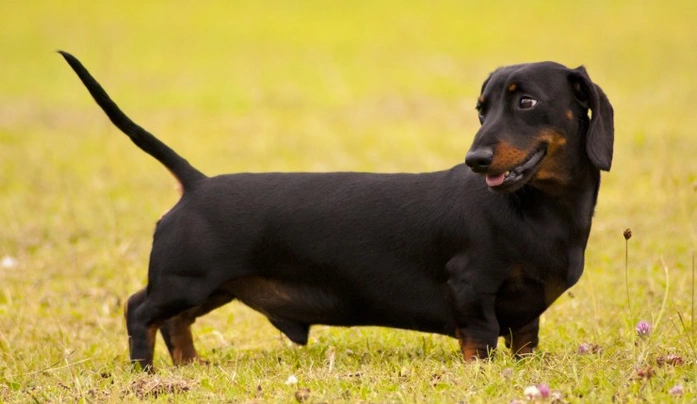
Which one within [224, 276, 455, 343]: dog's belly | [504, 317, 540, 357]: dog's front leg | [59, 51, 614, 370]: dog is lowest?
[504, 317, 540, 357]: dog's front leg

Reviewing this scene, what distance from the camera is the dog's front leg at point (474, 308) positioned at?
15.8ft

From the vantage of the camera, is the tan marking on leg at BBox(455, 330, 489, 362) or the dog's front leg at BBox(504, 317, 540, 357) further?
the dog's front leg at BBox(504, 317, 540, 357)

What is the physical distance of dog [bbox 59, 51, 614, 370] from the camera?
4.77m

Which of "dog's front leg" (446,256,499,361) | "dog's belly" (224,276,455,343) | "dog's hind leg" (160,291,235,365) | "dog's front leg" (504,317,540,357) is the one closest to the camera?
"dog's front leg" (446,256,499,361)

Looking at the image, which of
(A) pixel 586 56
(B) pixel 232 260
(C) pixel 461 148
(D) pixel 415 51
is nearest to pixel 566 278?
(B) pixel 232 260

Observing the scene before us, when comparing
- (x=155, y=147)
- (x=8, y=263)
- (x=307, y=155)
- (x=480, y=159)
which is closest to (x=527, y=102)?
(x=480, y=159)

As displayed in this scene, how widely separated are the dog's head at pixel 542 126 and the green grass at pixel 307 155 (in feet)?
2.68

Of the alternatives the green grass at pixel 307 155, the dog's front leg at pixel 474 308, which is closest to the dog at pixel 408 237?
the dog's front leg at pixel 474 308

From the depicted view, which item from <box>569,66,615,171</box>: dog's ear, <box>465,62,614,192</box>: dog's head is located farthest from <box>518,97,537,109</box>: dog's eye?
<box>569,66,615,171</box>: dog's ear

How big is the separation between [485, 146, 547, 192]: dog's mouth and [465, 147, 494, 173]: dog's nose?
0.10m

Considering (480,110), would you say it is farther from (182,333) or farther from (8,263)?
(8,263)

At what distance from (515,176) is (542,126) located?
272 mm

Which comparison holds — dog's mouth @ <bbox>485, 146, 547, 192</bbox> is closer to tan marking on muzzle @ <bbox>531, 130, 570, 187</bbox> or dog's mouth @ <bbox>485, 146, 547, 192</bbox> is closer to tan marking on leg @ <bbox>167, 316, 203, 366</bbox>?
tan marking on muzzle @ <bbox>531, 130, 570, 187</bbox>

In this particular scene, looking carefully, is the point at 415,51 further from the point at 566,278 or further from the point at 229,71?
the point at 566,278
